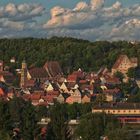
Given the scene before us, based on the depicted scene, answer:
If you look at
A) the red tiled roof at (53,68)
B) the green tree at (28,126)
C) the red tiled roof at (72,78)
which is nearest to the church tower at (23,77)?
the red tiled roof at (53,68)

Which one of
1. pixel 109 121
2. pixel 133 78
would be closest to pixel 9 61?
pixel 133 78

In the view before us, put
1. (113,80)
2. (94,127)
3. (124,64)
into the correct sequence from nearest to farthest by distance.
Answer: (94,127)
(113,80)
(124,64)

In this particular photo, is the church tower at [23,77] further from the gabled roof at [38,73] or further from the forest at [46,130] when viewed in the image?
the forest at [46,130]

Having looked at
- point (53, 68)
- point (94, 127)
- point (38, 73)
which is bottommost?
point (94, 127)

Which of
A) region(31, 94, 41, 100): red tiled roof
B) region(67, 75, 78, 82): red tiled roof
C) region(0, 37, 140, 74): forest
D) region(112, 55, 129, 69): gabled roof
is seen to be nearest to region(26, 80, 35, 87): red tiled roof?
region(67, 75, 78, 82): red tiled roof

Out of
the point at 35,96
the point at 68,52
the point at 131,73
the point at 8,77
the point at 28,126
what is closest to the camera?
the point at 28,126

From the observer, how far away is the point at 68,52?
141m

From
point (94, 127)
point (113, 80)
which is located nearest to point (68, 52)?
point (113, 80)

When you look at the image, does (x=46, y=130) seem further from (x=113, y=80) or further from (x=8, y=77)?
(x=8, y=77)

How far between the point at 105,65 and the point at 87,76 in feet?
36.5

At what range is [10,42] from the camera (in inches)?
6280

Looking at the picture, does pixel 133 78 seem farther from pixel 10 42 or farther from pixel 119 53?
pixel 10 42

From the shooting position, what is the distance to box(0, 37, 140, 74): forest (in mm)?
136375

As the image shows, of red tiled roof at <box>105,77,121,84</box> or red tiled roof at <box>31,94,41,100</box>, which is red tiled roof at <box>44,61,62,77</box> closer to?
red tiled roof at <box>105,77,121,84</box>
